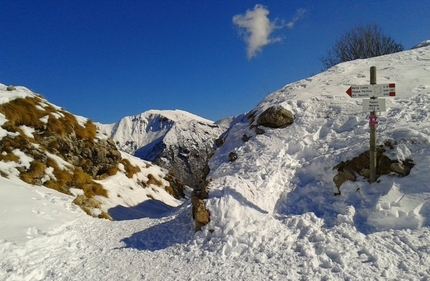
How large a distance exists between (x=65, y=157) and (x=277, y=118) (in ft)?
38.1

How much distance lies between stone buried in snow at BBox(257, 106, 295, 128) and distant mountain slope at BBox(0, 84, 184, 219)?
25.9ft

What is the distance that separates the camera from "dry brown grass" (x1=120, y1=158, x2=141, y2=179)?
61.4ft

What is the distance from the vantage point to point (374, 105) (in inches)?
269

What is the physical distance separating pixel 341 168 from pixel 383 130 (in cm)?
192

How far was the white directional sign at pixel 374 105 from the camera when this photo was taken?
6.80 metres

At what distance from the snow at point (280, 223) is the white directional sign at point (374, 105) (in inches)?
50.5

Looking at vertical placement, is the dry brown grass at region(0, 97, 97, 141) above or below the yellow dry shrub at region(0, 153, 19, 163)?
above

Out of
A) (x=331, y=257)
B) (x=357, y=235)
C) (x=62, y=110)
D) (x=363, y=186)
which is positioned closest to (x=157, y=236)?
(x=331, y=257)

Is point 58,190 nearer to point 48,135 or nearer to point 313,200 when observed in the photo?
point 48,135

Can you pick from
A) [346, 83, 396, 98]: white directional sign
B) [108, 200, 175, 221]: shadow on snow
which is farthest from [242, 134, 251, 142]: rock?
[346, 83, 396, 98]: white directional sign

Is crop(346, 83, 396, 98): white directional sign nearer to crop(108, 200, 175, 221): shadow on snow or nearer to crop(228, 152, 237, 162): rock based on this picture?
crop(228, 152, 237, 162): rock

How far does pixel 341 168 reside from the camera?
7.57 metres

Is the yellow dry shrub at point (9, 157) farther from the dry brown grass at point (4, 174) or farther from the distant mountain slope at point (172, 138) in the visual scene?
the distant mountain slope at point (172, 138)

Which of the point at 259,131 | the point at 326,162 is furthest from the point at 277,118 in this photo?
the point at 326,162
